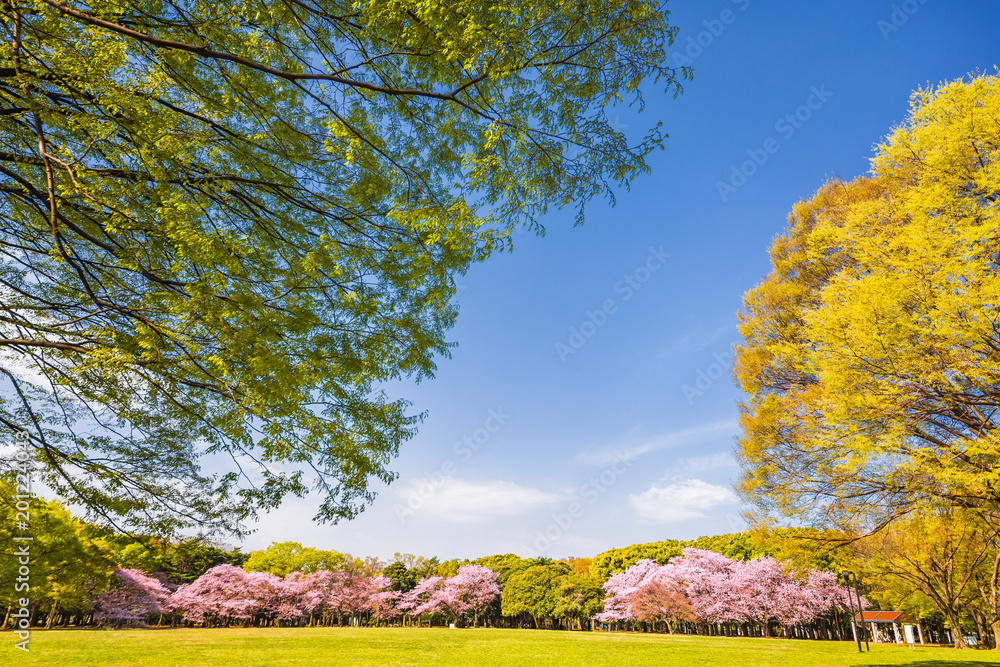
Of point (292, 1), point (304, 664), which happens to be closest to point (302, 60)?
point (292, 1)

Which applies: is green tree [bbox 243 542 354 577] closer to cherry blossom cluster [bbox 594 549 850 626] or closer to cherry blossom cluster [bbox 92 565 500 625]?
cherry blossom cluster [bbox 92 565 500 625]

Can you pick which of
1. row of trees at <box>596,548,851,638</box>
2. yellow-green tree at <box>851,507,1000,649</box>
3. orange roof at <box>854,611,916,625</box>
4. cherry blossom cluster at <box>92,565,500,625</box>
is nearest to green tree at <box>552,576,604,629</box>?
row of trees at <box>596,548,851,638</box>

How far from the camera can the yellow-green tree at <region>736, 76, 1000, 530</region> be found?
245 inches

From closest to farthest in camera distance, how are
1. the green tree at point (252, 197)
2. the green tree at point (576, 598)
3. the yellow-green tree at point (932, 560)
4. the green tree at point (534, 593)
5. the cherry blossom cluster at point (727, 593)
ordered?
the green tree at point (252, 197), the yellow-green tree at point (932, 560), the cherry blossom cluster at point (727, 593), the green tree at point (576, 598), the green tree at point (534, 593)

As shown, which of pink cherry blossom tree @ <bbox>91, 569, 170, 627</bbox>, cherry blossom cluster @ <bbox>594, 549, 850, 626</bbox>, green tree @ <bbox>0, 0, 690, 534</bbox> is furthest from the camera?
cherry blossom cluster @ <bbox>594, 549, 850, 626</bbox>

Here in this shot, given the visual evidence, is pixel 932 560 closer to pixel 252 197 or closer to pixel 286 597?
pixel 252 197

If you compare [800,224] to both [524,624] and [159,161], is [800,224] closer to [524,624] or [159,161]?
[159,161]

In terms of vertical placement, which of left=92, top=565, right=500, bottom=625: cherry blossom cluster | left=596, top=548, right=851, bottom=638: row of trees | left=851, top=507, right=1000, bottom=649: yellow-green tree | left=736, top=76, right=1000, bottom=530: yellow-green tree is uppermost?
→ left=736, top=76, right=1000, bottom=530: yellow-green tree

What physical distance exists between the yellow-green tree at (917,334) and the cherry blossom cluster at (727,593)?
30977 millimetres

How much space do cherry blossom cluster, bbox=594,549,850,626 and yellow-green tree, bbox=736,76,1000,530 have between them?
30977 millimetres

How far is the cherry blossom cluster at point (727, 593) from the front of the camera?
33.2m

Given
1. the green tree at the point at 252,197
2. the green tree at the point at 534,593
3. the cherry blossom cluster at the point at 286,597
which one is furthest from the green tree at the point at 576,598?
the green tree at the point at 252,197

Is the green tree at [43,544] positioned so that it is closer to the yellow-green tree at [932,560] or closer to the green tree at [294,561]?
the yellow-green tree at [932,560]

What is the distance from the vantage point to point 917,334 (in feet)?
21.7
